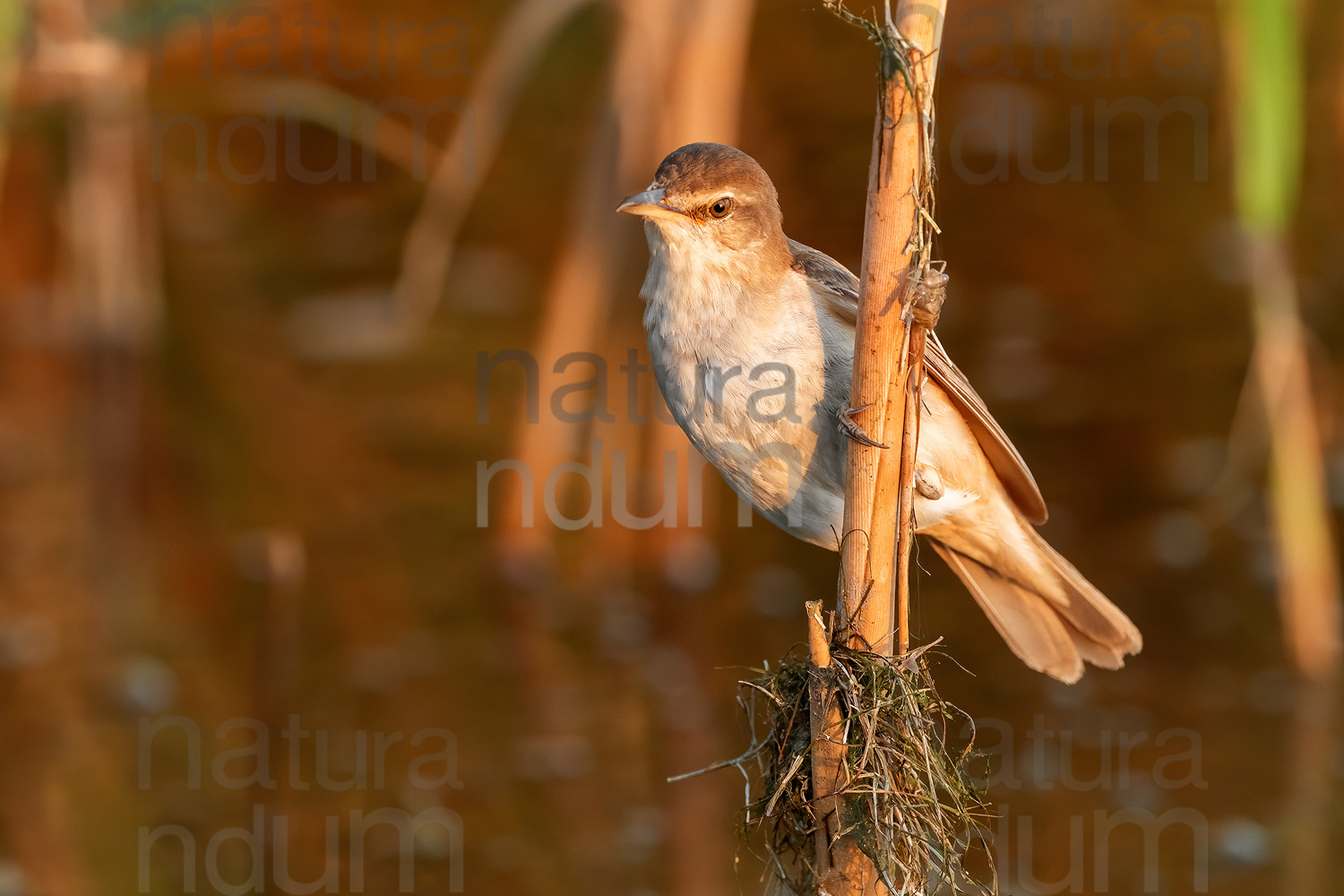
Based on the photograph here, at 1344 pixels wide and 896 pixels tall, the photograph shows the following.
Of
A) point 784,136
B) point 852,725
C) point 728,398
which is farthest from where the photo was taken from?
point 784,136

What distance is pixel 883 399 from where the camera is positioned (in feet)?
7.38

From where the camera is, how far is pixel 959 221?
10875 mm

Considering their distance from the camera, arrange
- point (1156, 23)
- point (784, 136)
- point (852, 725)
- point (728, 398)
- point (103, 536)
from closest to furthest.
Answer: point (852, 725), point (728, 398), point (103, 536), point (784, 136), point (1156, 23)

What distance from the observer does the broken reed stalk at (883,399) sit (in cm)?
208

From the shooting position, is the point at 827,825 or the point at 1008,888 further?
the point at 1008,888

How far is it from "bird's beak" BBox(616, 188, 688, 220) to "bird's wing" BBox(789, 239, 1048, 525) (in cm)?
32

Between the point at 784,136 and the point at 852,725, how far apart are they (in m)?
8.64

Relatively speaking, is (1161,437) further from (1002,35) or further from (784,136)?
(1002,35)

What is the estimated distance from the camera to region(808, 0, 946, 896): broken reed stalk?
6.84ft

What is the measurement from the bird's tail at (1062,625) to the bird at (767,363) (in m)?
0.30

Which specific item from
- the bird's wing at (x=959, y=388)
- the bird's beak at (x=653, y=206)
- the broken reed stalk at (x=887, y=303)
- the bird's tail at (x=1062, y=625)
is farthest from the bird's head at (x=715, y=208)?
the bird's tail at (x=1062, y=625)

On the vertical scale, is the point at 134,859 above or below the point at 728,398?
below

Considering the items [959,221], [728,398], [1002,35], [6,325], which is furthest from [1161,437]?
[6,325]

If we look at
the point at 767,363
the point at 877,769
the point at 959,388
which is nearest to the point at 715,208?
the point at 767,363
